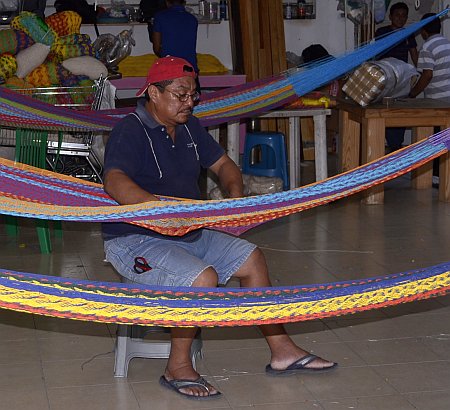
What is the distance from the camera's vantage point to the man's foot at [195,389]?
10.2 feet

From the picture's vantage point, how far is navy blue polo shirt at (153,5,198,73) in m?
6.91

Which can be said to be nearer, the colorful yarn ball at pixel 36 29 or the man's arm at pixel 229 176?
the man's arm at pixel 229 176

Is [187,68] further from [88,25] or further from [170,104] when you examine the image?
[88,25]

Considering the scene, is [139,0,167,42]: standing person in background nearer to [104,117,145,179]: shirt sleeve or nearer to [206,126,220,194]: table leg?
[206,126,220,194]: table leg

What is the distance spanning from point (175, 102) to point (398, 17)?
18.0ft

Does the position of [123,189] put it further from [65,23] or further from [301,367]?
[65,23]

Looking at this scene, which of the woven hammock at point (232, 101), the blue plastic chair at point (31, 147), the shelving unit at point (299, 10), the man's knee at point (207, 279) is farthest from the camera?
the shelving unit at point (299, 10)

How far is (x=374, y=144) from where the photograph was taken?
21.4 feet

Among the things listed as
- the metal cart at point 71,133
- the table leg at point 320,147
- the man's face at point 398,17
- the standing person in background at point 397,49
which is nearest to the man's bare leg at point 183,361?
the metal cart at point 71,133

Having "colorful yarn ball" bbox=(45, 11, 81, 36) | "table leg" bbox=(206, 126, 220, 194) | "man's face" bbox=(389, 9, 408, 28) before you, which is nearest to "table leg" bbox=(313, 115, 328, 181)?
"table leg" bbox=(206, 126, 220, 194)

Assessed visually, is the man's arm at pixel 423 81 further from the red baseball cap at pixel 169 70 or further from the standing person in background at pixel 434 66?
the red baseball cap at pixel 169 70

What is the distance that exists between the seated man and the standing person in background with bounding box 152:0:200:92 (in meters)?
3.65

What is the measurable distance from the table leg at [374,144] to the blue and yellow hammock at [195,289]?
337cm

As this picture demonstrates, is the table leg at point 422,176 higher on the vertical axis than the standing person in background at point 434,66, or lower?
lower
